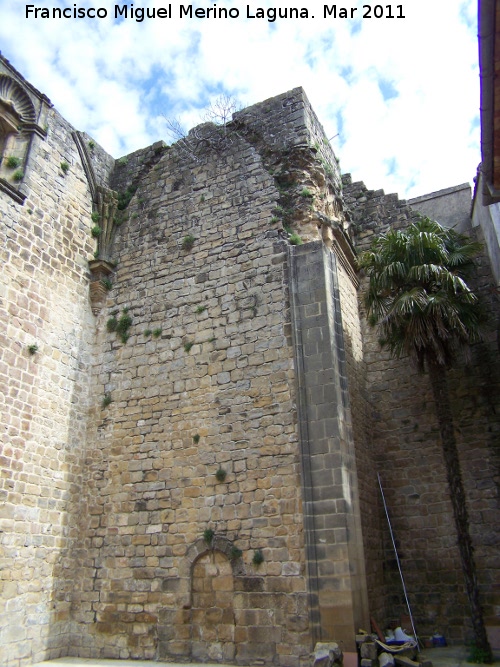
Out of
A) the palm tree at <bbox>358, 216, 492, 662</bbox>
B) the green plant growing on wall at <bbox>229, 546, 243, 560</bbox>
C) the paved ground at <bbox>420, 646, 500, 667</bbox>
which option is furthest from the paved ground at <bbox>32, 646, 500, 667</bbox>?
the green plant growing on wall at <bbox>229, 546, 243, 560</bbox>

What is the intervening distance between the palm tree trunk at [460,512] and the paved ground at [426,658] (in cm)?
39

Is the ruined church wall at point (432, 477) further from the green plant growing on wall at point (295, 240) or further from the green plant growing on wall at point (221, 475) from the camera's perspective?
the green plant growing on wall at point (221, 475)

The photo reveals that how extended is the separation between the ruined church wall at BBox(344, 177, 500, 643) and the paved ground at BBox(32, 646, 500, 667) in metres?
0.66

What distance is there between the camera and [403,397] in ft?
37.8

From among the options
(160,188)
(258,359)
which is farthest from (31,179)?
(258,359)

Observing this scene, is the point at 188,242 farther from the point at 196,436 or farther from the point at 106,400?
the point at 196,436

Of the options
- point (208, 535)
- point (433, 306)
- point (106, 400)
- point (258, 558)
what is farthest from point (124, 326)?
point (433, 306)

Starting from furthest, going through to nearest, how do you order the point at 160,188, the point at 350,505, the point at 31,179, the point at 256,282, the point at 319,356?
the point at 160,188, the point at 31,179, the point at 256,282, the point at 319,356, the point at 350,505

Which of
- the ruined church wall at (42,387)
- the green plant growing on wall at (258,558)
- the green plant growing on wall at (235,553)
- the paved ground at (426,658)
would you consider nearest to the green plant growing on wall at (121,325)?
the ruined church wall at (42,387)

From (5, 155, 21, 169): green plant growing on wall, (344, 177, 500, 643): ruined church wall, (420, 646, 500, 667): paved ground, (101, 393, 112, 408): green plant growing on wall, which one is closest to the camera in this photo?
(420, 646, 500, 667): paved ground

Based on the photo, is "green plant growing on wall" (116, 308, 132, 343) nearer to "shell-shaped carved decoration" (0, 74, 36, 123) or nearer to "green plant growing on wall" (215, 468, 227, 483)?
"green plant growing on wall" (215, 468, 227, 483)

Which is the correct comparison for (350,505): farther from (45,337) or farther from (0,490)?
(45,337)

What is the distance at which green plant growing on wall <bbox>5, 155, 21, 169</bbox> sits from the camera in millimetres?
10742

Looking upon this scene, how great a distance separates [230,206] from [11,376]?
5158 mm
